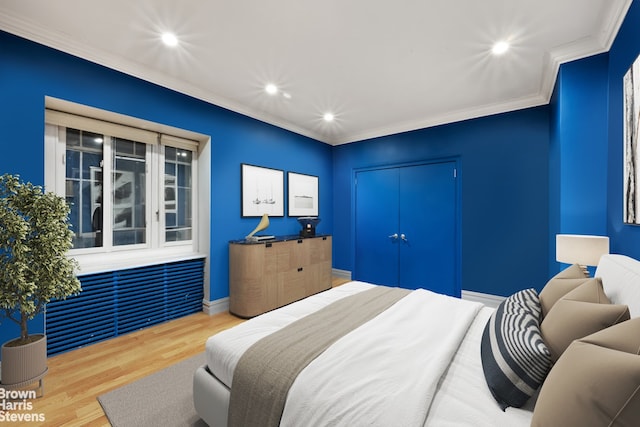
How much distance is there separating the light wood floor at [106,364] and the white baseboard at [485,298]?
3115mm

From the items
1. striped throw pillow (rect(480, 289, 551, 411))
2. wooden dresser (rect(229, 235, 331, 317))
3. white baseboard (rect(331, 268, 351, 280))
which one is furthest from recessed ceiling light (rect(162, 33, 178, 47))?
white baseboard (rect(331, 268, 351, 280))

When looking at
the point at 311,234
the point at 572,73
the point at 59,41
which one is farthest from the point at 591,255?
the point at 59,41

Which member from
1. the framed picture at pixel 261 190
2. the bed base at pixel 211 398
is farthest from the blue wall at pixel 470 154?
the bed base at pixel 211 398

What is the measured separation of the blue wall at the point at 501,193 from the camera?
10.5 feet

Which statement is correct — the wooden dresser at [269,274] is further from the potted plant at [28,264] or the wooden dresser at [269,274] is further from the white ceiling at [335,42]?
the white ceiling at [335,42]

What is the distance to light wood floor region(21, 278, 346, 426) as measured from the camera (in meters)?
1.67

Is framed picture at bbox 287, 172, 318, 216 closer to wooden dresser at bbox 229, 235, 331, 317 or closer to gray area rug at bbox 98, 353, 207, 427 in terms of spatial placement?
wooden dresser at bbox 229, 235, 331, 317

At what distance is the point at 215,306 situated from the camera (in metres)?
3.26

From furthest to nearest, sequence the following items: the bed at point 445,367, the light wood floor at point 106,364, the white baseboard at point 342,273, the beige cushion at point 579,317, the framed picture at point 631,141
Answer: the white baseboard at point 342,273
the light wood floor at point 106,364
the framed picture at point 631,141
the beige cushion at point 579,317
the bed at point 445,367

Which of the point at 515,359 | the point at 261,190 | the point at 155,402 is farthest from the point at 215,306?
the point at 515,359

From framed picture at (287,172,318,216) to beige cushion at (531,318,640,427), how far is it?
377 centimetres

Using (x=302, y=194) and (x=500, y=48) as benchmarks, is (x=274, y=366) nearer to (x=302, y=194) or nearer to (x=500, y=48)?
(x=500, y=48)

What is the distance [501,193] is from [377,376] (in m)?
3.31

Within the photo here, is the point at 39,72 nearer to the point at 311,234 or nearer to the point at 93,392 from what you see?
the point at 93,392
